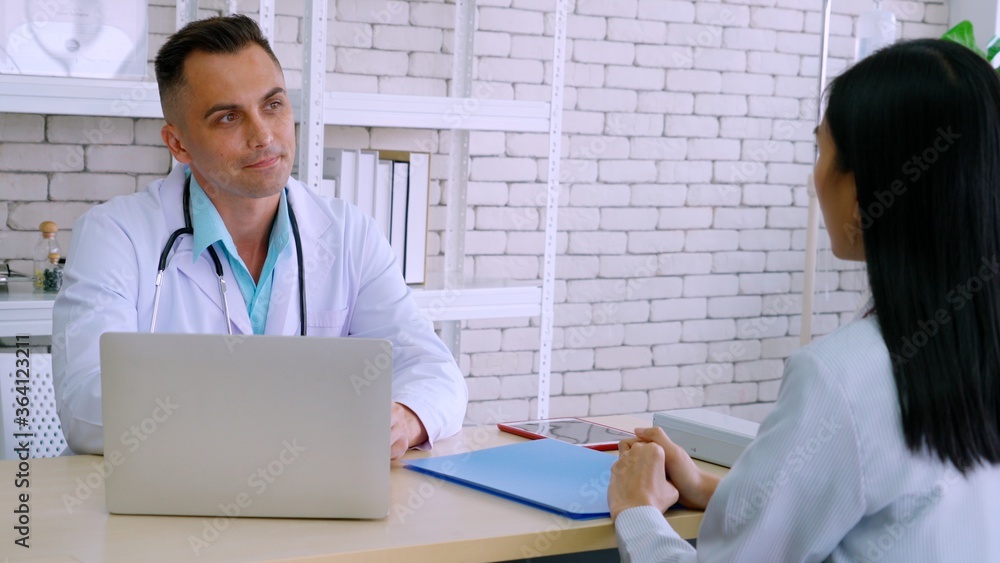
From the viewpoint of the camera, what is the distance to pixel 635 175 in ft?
12.3

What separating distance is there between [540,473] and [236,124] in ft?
2.98

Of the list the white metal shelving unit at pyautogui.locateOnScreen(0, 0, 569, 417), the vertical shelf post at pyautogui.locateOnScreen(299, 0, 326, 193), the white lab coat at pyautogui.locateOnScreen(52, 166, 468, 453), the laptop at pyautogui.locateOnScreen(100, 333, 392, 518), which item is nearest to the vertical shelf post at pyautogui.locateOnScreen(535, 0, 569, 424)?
the white metal shelving unit at pyautogui.locateOnScreen(0, 0, 569, 417)

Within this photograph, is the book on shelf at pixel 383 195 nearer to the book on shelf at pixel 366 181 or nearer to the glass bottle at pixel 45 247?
the book on shelf at pixel 366 181

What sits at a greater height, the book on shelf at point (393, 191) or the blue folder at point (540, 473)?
the book on shelf at point (393, 191)

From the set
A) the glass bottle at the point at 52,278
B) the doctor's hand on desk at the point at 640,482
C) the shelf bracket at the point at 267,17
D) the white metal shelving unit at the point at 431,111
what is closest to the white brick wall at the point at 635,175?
the white metal shelving unit at the point at 431,111

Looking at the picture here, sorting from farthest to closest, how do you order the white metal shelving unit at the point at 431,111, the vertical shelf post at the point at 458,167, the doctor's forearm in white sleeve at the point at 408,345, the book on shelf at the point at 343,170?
the vertical shelf post at the point at 458,167
the book on shelf at the point at 343,170
the white metal shelving unit at the point at 431,111
the doctor's forearm in white sleeve at the point at 408,345

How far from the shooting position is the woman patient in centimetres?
100

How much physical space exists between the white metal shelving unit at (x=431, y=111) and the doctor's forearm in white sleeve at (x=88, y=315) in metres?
0.70

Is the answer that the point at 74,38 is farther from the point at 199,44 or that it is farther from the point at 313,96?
the point at 199,44

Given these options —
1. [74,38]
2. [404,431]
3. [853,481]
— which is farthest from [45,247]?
[853,481]

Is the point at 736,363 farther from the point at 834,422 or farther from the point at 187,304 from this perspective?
the point at 834,422

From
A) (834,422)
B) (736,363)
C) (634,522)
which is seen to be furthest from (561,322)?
(834,422)

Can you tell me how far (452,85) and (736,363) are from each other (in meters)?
1.60

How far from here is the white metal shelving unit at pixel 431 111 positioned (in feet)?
8.00
